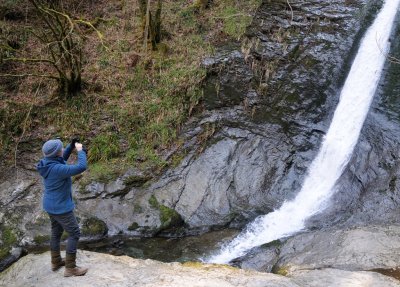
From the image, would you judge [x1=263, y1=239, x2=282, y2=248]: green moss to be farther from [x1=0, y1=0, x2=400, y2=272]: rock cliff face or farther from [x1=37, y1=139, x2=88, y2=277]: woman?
[x1=37, y1=139, x2=88, y2=277]: woman

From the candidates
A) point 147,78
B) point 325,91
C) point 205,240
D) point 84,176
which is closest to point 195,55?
point 147,78

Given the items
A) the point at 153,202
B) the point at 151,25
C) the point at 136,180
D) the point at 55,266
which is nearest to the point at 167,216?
the point at 153,202

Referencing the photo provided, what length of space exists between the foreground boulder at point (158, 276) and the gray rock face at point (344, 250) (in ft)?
1.38

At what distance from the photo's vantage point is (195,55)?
1177cm

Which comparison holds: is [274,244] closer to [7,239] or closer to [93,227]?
[93,227]

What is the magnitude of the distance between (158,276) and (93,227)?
10.3ft

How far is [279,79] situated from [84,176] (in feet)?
18.8

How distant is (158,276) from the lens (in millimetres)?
5477

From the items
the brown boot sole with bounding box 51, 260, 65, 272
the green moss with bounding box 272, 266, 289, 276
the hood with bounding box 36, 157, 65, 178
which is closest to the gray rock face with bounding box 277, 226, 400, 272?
the green moss with bounding box 272, 266, 289, 276

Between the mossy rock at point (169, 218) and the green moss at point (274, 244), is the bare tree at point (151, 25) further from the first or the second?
the green moss at point (274, 244)

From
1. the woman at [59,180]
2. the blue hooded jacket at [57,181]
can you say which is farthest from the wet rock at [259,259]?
the blue hooded jacket at [57,181]

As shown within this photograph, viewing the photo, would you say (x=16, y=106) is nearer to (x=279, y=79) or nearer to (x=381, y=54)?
(x=279, y=79)

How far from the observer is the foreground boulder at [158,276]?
5.29m

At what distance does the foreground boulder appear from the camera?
5.29m
